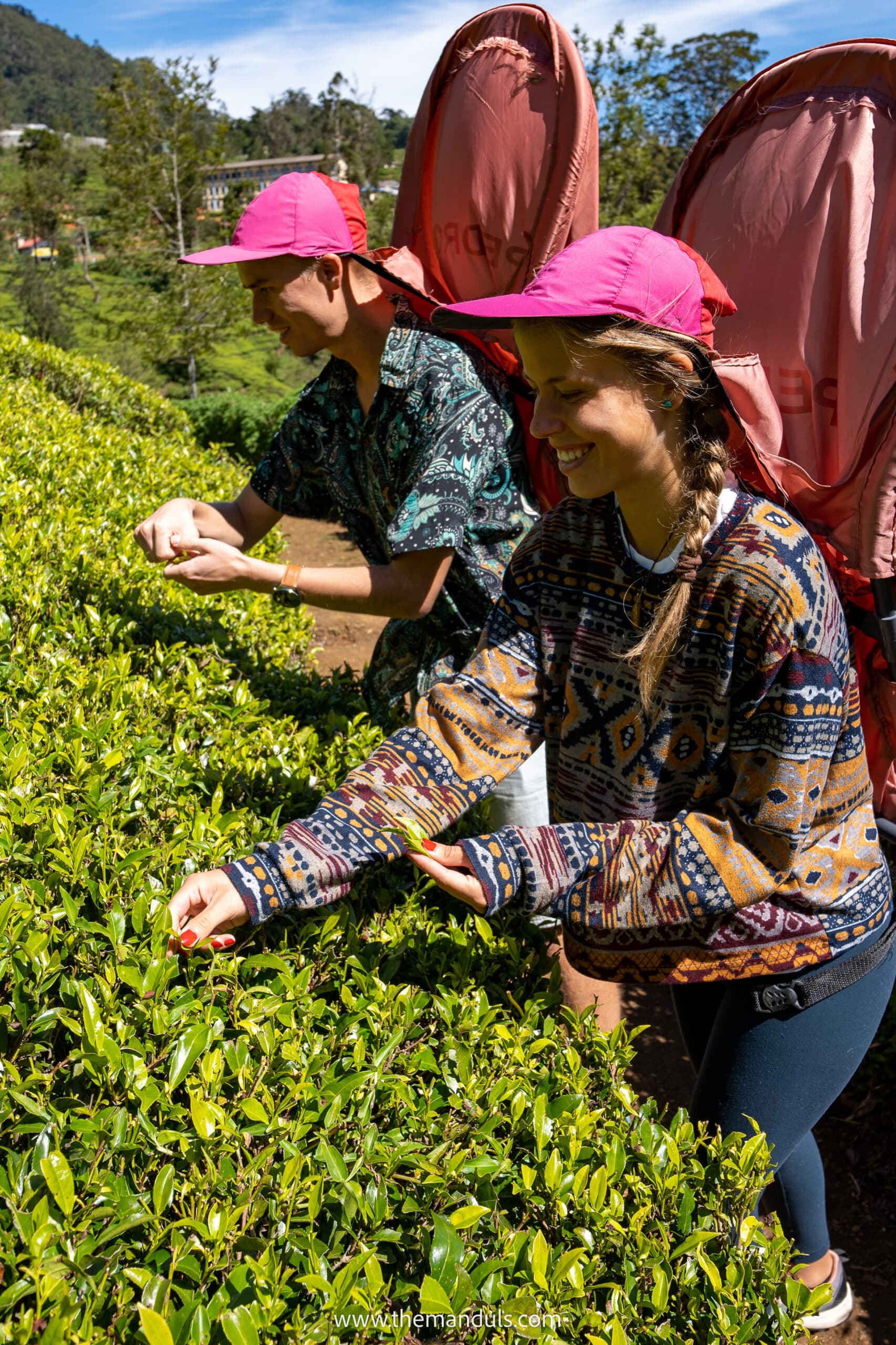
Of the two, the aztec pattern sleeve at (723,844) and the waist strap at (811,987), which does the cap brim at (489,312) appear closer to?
the aztec pattern sleeve at (723,844)

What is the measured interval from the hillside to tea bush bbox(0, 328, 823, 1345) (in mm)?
145723

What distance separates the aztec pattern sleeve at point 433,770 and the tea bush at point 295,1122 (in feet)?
0.47

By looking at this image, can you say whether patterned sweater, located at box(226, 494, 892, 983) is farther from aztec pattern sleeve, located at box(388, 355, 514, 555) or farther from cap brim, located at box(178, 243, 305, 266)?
cap brim, located at box(178, 243, 305, 266)

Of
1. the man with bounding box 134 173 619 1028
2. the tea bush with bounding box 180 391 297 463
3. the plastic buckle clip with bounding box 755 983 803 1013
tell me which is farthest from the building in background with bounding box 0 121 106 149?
the plastic buckle clip with bounding box 755 983 803 1013

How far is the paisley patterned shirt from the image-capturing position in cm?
241

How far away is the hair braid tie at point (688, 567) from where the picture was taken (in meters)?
1.69

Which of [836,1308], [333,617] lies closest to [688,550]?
[836,1308]

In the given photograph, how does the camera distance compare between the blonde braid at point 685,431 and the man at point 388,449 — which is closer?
the blonde braid at point 685,431

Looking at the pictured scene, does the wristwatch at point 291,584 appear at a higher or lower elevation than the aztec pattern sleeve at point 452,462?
lower

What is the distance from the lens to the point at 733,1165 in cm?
155

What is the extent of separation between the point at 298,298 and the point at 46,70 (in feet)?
649

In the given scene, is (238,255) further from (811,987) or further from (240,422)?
(240,422)

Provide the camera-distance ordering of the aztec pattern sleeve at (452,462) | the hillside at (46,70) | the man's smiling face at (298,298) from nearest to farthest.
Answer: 1. the aztec pattern sleeve at (452,462)
2. the man's smiling face at (298,298)
3. the hillside at (46,70)

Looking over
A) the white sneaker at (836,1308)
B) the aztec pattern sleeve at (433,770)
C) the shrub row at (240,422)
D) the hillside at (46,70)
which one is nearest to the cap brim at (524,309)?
the aztec pattern sleeve at (433,770)
